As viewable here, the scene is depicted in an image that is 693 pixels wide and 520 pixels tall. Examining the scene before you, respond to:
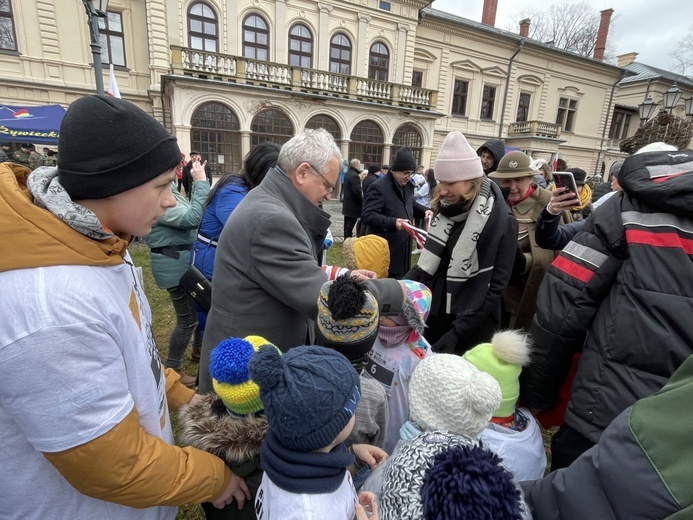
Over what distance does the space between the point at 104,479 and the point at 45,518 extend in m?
0.28

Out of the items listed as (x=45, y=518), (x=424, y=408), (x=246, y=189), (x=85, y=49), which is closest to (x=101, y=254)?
(x=45, y=518)

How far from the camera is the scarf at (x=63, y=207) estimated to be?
0.81 m

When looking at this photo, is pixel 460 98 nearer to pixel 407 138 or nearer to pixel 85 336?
pixel 407 138

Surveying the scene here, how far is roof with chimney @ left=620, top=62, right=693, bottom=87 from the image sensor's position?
3014 centimetres

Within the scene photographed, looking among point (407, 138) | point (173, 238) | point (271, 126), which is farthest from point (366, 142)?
point (173, 238)

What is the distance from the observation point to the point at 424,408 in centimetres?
120

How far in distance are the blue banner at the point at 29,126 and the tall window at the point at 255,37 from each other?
11.0m

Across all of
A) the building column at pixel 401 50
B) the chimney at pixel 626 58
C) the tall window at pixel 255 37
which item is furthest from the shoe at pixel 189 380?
the chimney at pixel 626 58

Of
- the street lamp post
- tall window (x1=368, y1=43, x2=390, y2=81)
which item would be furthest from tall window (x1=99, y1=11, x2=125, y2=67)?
the street lamp post

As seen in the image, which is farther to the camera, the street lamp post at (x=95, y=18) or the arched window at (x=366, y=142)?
the arched window at (x=366, y=142)

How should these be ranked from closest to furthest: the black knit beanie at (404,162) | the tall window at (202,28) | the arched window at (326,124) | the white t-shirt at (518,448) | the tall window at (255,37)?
the white t-shirt at (518,448) → the black knit beanie at (404,162) → the tall window at (202,28) → the tall window at (255,37) → the arched window at (326,124)

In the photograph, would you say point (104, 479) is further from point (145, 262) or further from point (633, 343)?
point (145, 262)

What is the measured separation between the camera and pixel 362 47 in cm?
1959

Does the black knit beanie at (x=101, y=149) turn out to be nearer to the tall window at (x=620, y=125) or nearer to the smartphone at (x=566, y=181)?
the smartphone at (x=566, y=181)
